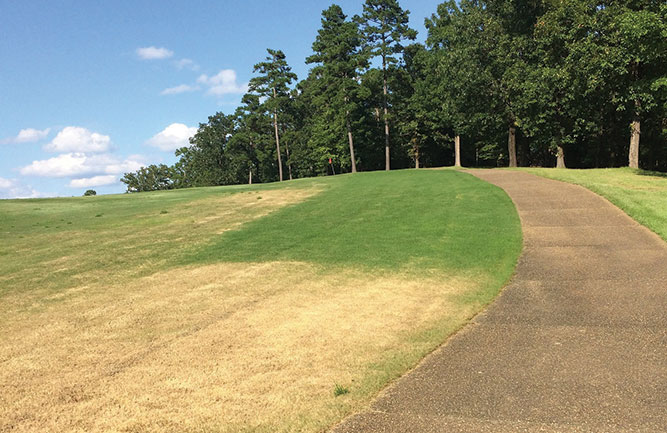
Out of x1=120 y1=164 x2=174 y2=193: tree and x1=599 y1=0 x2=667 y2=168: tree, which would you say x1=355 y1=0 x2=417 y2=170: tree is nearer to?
x1=599 y1=0 x2=667 y2=168: tree

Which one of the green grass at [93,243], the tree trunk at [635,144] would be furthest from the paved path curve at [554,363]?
the tree trunk at [635,144]

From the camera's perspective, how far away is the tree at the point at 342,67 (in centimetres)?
5125

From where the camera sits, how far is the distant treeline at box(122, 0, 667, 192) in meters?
28.2

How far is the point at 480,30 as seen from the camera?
39312 millimetres

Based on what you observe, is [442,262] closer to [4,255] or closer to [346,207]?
[346,207]

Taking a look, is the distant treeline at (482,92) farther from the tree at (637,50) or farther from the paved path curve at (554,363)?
the paved path curve at (554,363)

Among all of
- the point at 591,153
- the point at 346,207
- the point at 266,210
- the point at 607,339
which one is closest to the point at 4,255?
the point at 266,210

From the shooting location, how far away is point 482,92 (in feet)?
125

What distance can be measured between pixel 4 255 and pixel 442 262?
12.1 m

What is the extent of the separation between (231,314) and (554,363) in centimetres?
468

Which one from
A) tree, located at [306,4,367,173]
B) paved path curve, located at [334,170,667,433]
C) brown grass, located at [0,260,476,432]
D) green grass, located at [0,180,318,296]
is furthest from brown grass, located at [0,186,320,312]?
tree, located at [306,4,367,173]

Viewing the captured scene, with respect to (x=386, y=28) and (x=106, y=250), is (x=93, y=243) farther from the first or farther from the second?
(x=386, y=28)

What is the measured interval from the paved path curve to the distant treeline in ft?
62.2

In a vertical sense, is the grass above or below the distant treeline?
below
